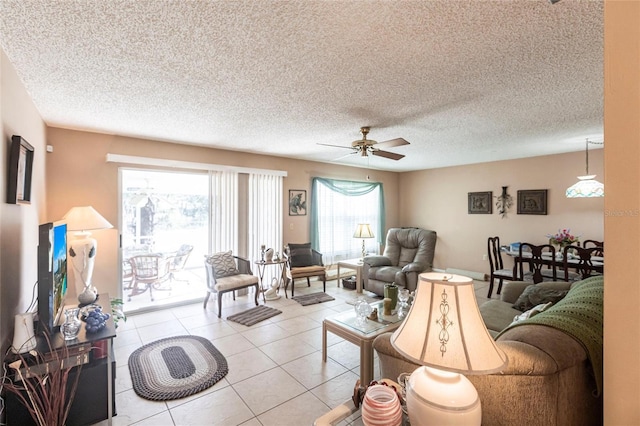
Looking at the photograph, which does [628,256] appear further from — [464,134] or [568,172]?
[568,172]

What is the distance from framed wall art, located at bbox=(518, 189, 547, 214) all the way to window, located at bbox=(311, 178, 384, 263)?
2.81 meters

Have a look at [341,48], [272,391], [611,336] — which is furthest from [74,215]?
[611,336]

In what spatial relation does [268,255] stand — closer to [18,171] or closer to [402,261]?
[402,261]

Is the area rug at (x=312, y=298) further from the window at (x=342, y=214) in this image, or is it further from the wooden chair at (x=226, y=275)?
the window at (x=342, y=214)

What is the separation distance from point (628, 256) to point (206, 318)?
13.6 ft

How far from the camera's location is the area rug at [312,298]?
458 centimetres

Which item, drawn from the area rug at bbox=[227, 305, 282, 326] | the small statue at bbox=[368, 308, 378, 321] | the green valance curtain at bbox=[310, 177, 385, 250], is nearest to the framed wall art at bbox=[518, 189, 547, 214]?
the green valance curtain at bbox=[310, 177, 385, 250]

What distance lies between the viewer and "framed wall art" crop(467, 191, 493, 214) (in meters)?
5.84

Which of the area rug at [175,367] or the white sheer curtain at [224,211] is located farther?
the white sheer curtain at [224,211]

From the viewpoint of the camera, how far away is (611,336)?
3.06ft

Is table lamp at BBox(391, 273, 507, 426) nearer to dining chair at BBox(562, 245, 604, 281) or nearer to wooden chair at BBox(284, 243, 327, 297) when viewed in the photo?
dining chair at BBox(562, 245, 604, 281)

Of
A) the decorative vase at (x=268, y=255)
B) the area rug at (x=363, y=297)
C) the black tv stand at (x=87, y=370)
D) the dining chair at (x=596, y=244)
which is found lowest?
the area rug at (x=363, y=297)

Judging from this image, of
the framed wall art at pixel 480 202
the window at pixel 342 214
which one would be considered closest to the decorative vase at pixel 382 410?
the window at pixel 342 214

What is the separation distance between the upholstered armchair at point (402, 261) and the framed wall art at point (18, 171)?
4.32 m
